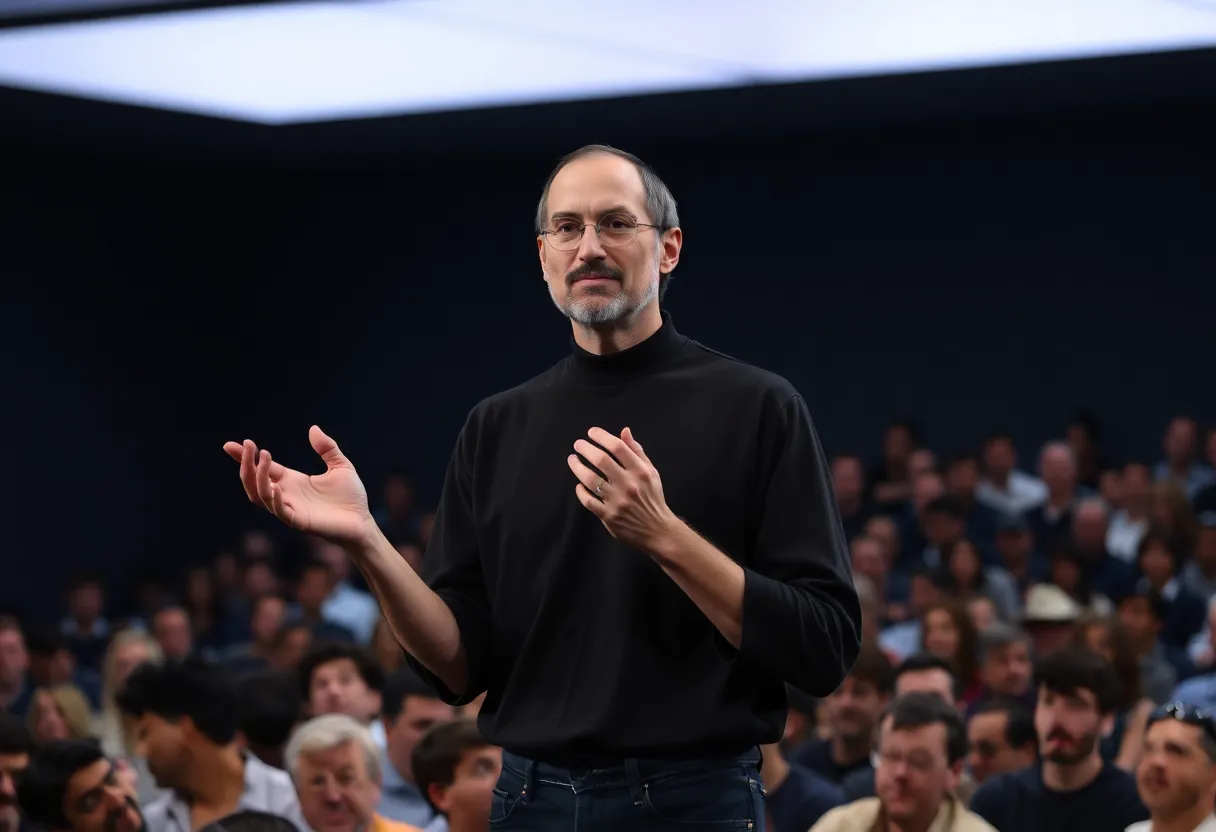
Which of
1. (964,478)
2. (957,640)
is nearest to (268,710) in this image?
(957,640)

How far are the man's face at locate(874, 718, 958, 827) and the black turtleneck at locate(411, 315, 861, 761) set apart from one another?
212cm

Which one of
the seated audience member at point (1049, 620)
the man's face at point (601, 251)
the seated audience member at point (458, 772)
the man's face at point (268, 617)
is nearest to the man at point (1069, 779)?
the seated audience member at point (458, 772)

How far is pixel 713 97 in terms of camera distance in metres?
9.24

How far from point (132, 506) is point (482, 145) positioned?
9.92 feet

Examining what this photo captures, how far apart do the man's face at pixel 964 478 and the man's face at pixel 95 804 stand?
5.45 m

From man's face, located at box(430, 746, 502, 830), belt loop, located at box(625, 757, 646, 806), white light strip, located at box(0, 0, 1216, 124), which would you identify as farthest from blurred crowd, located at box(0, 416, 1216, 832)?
white light strip, located at box(0, 0, 1216, 124)

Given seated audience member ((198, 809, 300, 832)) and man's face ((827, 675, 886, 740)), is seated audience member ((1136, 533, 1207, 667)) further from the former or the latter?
seated audience member ((198, 809, 300, 832))

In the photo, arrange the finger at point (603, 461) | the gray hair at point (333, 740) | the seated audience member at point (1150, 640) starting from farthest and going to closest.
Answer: the seated audience member at point (1150, 640) < the gray hair at point (333, 740) < the finger at point (603, 461)

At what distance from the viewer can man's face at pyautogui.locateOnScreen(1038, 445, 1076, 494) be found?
8367 mm

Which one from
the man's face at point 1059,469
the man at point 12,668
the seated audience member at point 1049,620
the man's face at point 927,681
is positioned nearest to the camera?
the man's face at point 927,681

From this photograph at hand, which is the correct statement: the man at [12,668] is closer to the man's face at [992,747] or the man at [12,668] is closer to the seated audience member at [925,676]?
the seated audience member at [925,676]

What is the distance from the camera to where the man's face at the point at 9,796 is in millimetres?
4131

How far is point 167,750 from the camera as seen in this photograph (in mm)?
4148

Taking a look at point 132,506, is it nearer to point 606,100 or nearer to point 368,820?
point 606,100
